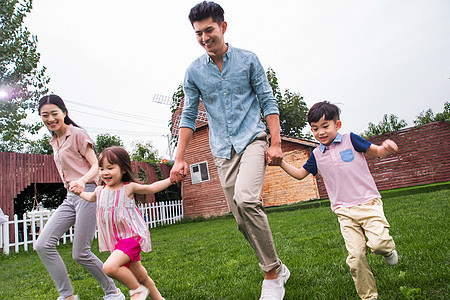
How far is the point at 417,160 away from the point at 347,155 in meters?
17.1

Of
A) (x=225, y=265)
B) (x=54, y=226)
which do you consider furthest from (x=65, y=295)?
(x=225, y=265)

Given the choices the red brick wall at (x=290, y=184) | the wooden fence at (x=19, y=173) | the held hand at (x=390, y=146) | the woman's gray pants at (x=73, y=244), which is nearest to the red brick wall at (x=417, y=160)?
the red brick wall at (x=290, y=184)

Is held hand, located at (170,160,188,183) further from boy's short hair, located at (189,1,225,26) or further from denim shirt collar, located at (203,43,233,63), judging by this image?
boy's short hair, located at (189,1,225,26)

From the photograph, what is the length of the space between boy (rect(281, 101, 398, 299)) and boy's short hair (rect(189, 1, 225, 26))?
118cm

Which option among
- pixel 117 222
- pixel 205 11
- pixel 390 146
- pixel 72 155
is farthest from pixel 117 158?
pixel 390 146

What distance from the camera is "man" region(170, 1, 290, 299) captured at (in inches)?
105

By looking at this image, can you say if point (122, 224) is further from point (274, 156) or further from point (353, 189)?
point (353, 189)

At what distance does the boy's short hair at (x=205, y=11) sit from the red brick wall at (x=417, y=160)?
1723 centimetres

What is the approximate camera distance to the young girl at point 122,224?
255 cm

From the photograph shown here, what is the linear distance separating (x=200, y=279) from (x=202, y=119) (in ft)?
61.5

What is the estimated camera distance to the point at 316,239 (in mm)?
5527

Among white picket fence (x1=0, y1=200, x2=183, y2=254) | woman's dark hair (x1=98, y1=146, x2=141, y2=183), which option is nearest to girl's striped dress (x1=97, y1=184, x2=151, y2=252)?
woman's dark hair (x1=98, y1=146, x2=141, y2=183)

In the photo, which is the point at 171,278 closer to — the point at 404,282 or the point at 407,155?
the point at 404,282

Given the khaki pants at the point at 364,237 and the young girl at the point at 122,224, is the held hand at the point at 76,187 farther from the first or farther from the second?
the khaki pants at the point at 364,237
